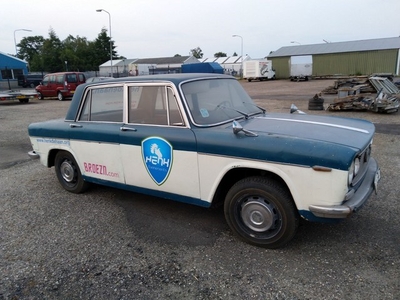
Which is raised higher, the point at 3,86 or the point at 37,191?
the point at 3,86

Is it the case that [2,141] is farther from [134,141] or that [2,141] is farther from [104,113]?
[134,141]

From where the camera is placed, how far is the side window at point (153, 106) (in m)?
3.76

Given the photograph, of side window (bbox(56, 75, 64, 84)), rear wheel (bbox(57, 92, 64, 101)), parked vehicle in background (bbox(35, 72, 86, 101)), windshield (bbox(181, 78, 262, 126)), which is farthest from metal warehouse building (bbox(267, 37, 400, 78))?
windshield (bbox(181, 78, 262, 126))

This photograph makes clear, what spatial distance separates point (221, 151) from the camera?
3303 mm

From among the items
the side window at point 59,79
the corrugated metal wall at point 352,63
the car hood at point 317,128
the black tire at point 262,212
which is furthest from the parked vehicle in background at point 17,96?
the corrugated metal wall at point 352,63

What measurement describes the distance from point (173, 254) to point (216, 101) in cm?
188

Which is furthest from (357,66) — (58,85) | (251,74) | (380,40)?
(58,85)

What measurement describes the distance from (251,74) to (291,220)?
4135 centimetres

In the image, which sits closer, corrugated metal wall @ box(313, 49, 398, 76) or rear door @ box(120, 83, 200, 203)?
rear door @ box(120, 83, 200, 203)

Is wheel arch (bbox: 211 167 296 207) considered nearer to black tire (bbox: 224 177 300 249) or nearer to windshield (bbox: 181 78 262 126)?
black tire (bbox: 224 177 300 249)

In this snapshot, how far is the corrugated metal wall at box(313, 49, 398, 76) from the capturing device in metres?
43.6

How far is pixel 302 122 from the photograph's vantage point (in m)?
3.79

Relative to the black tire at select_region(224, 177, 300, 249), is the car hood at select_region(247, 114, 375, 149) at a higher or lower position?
higher

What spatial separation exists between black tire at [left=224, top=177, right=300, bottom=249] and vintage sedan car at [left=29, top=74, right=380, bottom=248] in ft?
0.03
